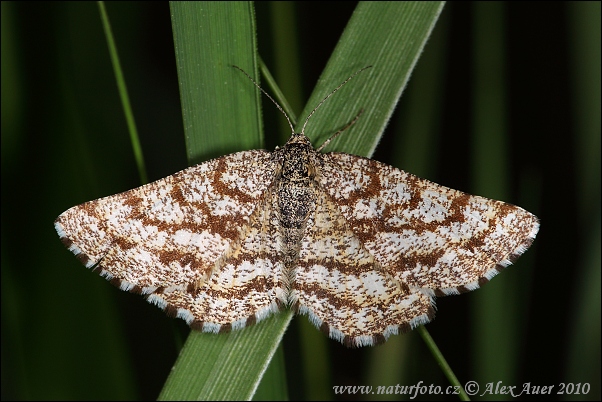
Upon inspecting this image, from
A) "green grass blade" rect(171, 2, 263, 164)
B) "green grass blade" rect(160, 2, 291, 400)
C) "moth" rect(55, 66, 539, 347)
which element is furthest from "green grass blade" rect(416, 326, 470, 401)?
"green grass blade" rect(171, 2, 263, 164)

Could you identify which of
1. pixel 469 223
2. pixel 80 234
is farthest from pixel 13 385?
pixel 469 223

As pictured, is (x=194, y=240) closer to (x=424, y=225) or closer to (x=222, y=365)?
(x=222, y=365)

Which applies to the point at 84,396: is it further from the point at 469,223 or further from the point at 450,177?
the point at 450,177

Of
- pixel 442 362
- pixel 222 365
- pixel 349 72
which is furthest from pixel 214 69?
pixel 442 362

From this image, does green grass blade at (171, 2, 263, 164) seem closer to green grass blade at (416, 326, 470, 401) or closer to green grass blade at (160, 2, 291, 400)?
green grass blade at (160, 2, 291, 400)

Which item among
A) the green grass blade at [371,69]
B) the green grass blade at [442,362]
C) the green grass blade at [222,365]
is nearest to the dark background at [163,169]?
the green grass blade at [222,365]
